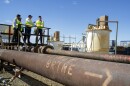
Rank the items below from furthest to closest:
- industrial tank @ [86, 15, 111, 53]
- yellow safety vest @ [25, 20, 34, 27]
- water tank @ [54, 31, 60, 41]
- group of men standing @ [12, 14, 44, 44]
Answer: water tank @ [54, 31, 60, 41], industrial tank @ [86, 15, 111, 53], yellow safety vest @ [25, 20, 34, 27], group of men standing @ [12, 14, 44, 44]

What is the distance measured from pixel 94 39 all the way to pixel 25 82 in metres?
9.97

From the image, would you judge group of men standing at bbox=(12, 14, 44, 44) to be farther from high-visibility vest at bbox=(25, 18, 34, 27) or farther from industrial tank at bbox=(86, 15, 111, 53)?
industrial tank at bbox=(86, 15, 111, 53)

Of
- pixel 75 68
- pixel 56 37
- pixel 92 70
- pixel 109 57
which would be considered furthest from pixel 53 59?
pixel 56 37

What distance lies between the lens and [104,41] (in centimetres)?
1719

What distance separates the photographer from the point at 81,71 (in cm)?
304

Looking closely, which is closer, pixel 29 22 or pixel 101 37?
pixel 29 22

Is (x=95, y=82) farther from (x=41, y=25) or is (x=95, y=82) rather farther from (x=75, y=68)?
(x=41, y=25)

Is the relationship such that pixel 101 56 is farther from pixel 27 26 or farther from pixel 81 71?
pixel 27 26

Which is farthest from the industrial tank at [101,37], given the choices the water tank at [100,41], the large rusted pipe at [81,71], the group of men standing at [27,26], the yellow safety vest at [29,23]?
the large rusted pipe at [81,71]

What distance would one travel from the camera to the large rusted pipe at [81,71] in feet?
8.11

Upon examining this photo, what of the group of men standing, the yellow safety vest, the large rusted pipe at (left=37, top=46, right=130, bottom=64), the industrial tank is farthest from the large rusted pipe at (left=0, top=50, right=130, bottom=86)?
the industrial tank

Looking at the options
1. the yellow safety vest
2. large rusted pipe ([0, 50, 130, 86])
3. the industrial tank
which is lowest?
large rusted pipe ([0, 50, 130, 86])

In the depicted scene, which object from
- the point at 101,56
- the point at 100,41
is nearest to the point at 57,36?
the point at 100,41

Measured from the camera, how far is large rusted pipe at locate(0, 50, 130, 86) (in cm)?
247
